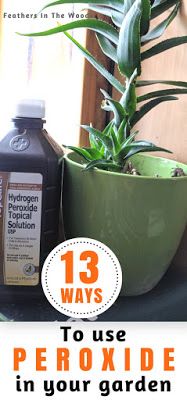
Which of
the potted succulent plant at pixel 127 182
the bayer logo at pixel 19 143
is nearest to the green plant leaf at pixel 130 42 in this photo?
the potted succulent plant at pixel 127 182

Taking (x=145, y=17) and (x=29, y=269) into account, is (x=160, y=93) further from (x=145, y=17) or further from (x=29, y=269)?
(x=29, y=269)

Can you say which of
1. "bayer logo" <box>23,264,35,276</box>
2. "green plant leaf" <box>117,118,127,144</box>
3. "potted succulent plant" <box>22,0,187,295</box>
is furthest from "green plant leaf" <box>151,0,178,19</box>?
"bayer logo" <box>23,264,35,276</box>

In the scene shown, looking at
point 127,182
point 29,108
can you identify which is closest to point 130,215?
→ point 127,182

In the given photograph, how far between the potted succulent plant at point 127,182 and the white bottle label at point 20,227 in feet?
0.13

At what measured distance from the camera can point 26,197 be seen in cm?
41

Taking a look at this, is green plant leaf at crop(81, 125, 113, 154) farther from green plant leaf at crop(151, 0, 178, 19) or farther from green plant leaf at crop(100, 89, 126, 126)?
green plant leaf at crop(151, 0, 178, 19)

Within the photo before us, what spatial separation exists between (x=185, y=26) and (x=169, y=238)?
220mm

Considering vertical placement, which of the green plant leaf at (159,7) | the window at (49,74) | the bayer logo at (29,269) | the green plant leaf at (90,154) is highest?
the green plant leaf at (159,7)

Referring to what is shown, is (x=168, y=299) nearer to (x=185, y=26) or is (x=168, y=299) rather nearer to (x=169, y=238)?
(x=169, y=238)

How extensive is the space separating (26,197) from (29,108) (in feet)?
0.27

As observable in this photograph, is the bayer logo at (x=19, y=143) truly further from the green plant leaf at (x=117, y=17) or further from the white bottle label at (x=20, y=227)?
the green plant leaf at (x=117, y=17)

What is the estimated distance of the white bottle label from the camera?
0.41 meters

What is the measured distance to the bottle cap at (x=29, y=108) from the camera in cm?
41

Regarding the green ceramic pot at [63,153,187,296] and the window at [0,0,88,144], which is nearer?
the green ceramic pot at [63,153,187,296]
